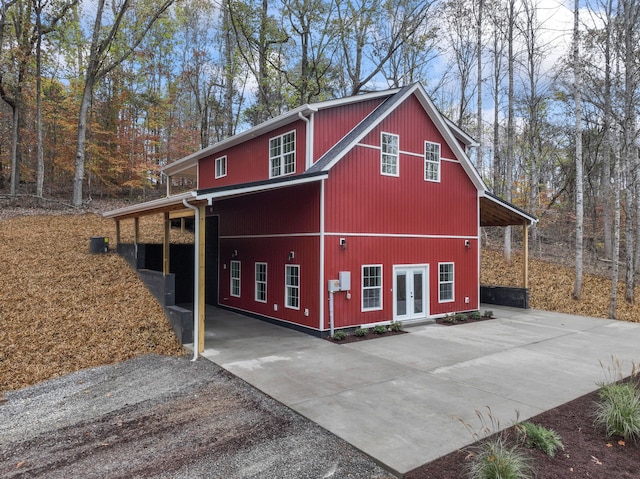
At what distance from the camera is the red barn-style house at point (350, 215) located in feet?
32.3

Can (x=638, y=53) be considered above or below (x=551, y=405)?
above

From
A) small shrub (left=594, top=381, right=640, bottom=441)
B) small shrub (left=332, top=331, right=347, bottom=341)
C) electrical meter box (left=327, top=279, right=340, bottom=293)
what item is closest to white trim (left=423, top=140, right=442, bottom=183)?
electrical meter box (left=327, top=279, right=340, bottom=293)

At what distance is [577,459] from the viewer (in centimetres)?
397

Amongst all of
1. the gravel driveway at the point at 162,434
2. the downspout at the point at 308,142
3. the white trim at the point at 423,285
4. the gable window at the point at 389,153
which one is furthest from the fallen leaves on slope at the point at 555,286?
the gravel driveway at the point at 162,434

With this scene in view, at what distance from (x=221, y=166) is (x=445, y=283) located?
28.9ft

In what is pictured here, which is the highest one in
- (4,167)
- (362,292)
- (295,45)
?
(295,45)

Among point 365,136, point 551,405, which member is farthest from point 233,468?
point 365,136

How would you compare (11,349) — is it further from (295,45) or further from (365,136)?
(295,45)

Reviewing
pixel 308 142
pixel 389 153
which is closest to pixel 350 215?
pixel 308 142

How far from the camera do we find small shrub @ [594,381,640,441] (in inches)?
172

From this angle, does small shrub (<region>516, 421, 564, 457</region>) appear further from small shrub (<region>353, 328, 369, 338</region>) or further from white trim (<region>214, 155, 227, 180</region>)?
white trim (<region>214, 155, 227, 180</region>)

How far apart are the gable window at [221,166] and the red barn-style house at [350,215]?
22.0 inches

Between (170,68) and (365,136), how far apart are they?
21.9 metres

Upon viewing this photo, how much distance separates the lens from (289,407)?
536 centimetres
